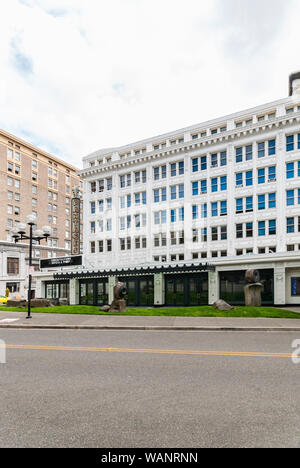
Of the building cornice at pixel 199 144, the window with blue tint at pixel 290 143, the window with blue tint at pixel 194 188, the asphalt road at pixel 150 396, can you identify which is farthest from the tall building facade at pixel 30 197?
the asphalt road at pixel 150 396

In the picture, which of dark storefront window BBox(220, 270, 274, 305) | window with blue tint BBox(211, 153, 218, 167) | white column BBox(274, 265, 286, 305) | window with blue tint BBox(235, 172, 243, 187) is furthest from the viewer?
window with blue tint BBox(211, 153, 218, 167)

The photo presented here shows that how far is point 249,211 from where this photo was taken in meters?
32.3

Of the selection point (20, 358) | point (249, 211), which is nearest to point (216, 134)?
point (249, 211)

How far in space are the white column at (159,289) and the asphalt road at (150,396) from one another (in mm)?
21451

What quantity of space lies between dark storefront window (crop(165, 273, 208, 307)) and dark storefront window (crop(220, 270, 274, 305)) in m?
1.83

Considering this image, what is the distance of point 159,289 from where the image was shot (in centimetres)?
3084

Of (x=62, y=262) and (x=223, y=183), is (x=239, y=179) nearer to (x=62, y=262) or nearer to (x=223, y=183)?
(x=223, y=183)

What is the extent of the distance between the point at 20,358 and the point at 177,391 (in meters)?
4.72

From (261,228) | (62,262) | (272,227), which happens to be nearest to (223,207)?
(261,228)

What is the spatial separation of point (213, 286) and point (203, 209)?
983cm

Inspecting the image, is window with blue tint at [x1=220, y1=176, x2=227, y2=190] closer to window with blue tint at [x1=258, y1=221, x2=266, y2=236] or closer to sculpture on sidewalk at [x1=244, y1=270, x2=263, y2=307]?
window with blue tint at [x1=258, y1=221, x2=266, y2=236]

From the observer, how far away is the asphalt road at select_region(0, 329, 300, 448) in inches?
149

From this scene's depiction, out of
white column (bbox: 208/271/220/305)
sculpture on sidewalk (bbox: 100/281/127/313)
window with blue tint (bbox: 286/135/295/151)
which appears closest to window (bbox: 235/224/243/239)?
white column (bbox: 208/271/220/305)
